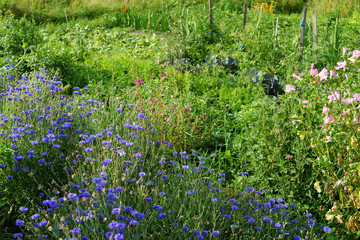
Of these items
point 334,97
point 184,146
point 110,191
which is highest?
point 334,97

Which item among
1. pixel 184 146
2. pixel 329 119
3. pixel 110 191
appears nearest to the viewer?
pixel 110 191

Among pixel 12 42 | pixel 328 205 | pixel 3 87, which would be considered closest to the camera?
pixel 328 205

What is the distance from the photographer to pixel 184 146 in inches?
146

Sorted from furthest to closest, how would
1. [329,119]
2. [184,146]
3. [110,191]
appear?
[184,146] < [329,119] < [110,191]

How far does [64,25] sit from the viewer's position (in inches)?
368

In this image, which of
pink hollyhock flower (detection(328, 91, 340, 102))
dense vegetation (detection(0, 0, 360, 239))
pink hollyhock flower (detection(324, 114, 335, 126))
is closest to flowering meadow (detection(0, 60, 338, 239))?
dense vegetation (detection(0, 0, 360, 239))

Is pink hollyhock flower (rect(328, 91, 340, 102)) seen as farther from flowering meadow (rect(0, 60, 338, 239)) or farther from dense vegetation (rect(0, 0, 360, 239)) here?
flowering meadow (rect(0, 60, 338, 239))

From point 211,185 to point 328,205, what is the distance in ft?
3.63

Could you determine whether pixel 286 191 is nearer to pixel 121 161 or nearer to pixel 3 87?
pixel 121 161

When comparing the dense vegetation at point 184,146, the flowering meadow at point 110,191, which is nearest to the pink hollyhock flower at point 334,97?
the dense vegetation at point 184,146

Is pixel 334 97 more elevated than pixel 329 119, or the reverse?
pixel 334 97

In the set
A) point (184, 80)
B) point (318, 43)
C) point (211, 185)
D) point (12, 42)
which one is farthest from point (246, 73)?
point (12, 42)

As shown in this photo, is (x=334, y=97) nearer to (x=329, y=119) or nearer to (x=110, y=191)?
(x=329, y=119)

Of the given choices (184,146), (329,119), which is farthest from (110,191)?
(184,146)
